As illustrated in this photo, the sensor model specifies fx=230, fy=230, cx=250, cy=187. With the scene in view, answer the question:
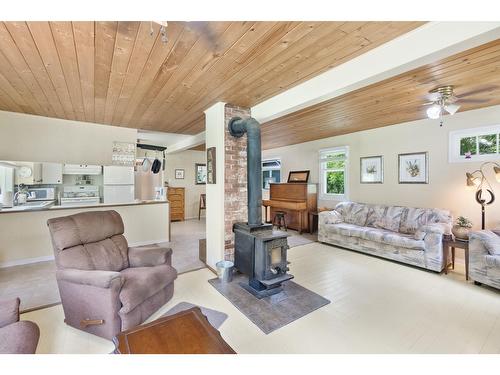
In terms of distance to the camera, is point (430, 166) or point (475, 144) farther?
point (430, 166)

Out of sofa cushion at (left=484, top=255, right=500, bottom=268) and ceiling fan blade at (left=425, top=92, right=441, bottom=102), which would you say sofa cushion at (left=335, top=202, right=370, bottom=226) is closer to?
sofa cushion at (left=484, top=255, right=500, bottom=268)

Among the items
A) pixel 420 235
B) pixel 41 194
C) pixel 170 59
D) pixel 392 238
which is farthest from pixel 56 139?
pixel 420 235

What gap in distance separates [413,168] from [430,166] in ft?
0.86

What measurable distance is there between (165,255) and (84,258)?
2.41 ft

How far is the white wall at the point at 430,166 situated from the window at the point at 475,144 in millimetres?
77

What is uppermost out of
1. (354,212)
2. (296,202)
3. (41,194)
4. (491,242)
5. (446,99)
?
(446,99)

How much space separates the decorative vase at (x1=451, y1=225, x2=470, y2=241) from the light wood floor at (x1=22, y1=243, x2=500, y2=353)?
53 centimetres

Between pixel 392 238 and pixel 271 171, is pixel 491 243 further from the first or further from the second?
pixel 271 171

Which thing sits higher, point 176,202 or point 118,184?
point 118,184

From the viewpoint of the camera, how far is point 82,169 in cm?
428

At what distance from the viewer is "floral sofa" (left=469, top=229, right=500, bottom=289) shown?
2.66 meters

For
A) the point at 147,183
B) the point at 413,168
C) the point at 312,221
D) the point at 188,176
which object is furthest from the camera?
the point at 188,176

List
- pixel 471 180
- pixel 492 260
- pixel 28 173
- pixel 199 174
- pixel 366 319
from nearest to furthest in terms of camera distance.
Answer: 1. pixel 366 319
2. pixel 492 260
3. pixel 471 180
4. pixel 28 173
5. pixel 199 174
